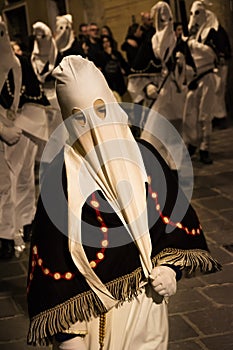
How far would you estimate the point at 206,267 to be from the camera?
3797 millimetres

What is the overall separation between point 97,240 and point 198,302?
258cm

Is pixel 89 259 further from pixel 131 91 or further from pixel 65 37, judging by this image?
pixel 65 37

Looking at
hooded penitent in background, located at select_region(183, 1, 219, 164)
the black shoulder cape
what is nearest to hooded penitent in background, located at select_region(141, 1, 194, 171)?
hooded penitent in background, located at select_region(183, 1, 219, 164)

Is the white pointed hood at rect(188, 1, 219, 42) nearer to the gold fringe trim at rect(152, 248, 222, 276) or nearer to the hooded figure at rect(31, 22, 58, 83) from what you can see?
the hooded figure at rect(31, 22, 58, 83)

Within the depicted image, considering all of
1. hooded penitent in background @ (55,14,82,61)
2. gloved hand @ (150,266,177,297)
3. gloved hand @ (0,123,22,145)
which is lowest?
hooded penitent in background @ (55,14,82,61)

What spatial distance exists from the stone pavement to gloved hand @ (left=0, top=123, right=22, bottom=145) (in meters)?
0.99

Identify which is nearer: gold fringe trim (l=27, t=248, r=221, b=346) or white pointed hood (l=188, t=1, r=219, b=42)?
gold fringe trim (l=27, t=248, r=221, b=346)

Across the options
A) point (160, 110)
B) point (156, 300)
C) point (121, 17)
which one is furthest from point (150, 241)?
point (121, 17)

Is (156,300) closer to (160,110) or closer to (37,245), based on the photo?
(37,245)

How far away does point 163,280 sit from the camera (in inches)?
137

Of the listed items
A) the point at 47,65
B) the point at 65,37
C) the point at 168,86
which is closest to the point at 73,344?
the point at 47,65

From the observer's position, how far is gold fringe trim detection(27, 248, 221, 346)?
140 inches

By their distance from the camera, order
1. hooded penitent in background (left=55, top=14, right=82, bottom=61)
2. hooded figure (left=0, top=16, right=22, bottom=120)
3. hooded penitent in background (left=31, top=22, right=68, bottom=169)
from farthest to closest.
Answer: hooded penitent in background (left=55, top=14, right=82, bottom=61), hooded penitent in background (left=31, top=22, right=68, bottom=169), hooded figure (left=0, top=16, right=22, bottom=120)

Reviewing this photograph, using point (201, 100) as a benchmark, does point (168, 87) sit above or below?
above
